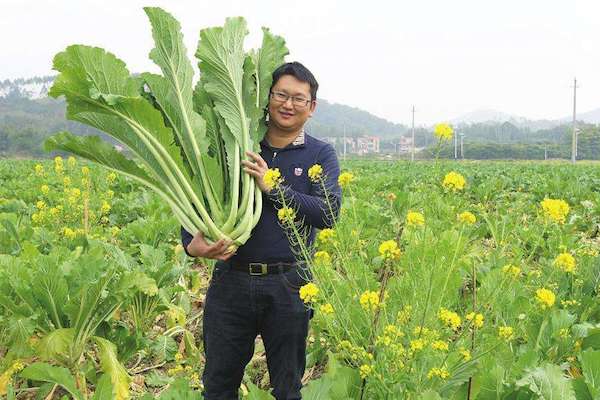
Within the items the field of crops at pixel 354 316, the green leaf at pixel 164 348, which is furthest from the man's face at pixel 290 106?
the green leaf at pixel 164 348

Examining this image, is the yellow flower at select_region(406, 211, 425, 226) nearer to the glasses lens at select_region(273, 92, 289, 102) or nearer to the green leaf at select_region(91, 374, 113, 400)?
the glasses lens at select_region(273, 92, 289, 102)

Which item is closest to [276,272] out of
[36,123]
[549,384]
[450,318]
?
[450,318]

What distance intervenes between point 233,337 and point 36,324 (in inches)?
48.0

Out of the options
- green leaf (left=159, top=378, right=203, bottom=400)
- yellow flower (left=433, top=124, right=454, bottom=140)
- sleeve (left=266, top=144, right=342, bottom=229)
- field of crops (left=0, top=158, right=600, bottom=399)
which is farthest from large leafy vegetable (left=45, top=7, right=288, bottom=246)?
yellow flower (left=433, top=124, right=454, bottom=140)

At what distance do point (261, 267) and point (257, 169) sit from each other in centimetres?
47

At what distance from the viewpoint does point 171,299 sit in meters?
4.09

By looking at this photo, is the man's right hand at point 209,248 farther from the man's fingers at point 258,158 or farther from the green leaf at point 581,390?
the green leaf at point 581,390

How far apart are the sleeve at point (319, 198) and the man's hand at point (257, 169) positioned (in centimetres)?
5

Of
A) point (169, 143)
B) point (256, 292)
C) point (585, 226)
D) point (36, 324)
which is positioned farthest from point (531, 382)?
point (585, 226)

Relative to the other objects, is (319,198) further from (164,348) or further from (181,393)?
(164,348)

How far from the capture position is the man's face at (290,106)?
2.35 meters

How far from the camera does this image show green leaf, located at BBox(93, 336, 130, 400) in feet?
8.72

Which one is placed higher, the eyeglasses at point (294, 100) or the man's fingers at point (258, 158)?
the eyeglasses at point (294, 100)

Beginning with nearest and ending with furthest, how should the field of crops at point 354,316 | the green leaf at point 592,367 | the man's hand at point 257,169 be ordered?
1. the field of crops at point 354,316
2. the green leaf at point 592,367
3. the man's hand at point 257,169
